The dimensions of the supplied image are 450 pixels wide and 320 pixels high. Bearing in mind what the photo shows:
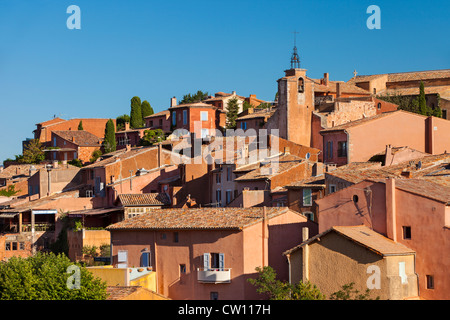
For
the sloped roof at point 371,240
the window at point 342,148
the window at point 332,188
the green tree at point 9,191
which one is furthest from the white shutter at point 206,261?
the green tree at point 9,191

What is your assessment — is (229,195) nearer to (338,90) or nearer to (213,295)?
(213,295)

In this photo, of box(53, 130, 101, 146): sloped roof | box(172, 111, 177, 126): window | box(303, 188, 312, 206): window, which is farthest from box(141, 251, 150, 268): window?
box(53, 130, 101, 146): sloped roof

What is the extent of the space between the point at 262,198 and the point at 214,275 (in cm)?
769

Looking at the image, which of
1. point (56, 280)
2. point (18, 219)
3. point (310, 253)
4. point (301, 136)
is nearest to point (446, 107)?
point (301, 136)

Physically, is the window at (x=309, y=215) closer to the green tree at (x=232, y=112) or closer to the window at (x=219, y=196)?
the window at (x=219, y=196)

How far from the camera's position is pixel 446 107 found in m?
64.6

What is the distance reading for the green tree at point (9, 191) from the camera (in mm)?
68625

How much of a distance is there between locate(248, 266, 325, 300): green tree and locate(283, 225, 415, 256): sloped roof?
1.57 metres

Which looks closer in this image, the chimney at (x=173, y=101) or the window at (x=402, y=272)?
the window at (x=402, y=272)

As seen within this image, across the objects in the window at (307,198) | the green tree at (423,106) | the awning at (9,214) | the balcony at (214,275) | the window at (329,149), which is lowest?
the balcony at (214,275)

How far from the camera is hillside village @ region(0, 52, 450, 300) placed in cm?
3179

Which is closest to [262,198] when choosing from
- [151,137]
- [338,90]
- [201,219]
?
[201,219]

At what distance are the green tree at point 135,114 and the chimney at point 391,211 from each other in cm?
5605

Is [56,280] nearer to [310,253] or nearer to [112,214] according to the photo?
[310,253]
